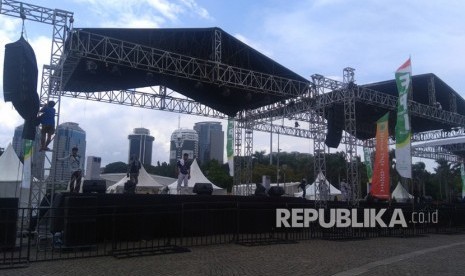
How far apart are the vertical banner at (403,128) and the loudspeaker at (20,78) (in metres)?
14.4

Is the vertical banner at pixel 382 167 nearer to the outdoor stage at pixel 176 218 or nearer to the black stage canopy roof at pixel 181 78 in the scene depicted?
the outdoor stage at pixel 176 218

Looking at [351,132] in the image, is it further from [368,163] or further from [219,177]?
[219,177]

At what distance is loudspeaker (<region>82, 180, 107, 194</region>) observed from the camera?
11.7 m

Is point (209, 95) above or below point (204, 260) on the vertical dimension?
above

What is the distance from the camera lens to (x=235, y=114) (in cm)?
2445

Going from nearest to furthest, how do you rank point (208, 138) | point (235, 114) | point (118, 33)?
1. point (118, 33)
2. point (235, 114)
3. point (208, 138)

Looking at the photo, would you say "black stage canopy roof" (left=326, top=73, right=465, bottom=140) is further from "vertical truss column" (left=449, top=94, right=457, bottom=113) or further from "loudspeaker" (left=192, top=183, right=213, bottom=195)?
"loudspeaker" (left=192, top=183, right=213, bottom=195)

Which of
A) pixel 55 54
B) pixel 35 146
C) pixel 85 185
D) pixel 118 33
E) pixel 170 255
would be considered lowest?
pixel 170 255

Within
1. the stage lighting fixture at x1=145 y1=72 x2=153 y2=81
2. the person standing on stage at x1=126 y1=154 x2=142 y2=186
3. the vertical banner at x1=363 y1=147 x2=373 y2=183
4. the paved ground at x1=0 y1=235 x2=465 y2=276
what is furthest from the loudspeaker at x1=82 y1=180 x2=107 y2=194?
the vertical banner at x1=363 y1=147 x2=373 y2=183

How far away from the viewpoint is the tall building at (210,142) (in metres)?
72.6

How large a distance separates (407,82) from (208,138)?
58540 millimetres

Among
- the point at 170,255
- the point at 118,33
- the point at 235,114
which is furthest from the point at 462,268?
the point at 235,114

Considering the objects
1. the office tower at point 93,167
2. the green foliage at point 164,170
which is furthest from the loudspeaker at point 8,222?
the green foliage at point 164,170

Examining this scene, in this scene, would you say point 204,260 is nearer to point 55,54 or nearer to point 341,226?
point 341,226
